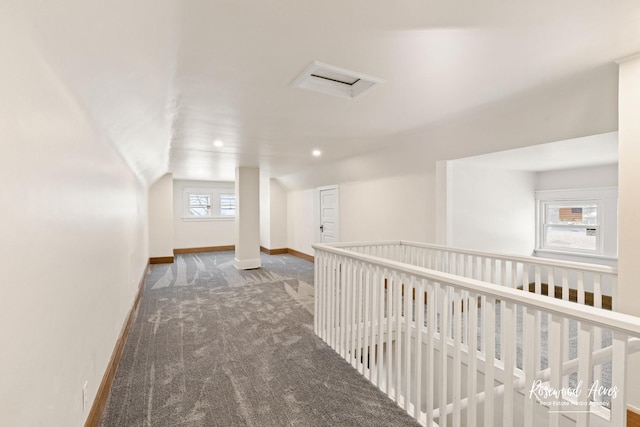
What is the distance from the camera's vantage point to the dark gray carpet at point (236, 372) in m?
1.94

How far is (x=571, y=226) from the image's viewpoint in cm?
461

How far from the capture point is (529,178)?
479 cm

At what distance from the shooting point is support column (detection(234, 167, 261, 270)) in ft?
21.2

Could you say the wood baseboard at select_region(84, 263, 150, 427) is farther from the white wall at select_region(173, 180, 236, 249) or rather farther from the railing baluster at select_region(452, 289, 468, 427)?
the white wall at select_region(173, 180, 236, 249)

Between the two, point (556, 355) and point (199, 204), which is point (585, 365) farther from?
point (199, 204)

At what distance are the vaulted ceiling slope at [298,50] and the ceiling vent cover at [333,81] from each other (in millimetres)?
73

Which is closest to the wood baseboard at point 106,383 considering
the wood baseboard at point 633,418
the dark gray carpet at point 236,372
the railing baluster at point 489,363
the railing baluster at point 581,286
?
the dark gray carpet at point 236,372

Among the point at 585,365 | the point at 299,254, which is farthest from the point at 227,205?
the point at 585,365

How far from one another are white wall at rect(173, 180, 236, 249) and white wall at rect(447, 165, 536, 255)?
715 cm

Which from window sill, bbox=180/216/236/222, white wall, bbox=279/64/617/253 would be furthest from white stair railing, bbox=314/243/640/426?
window sill, bbox=180/216/236/222

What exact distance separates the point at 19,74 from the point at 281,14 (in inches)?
41.9

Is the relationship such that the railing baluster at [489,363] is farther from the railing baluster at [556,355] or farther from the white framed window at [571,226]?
the white framed window at [571,226]

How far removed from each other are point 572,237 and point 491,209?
153 cm

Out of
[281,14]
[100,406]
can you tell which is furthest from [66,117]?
[100,406]
